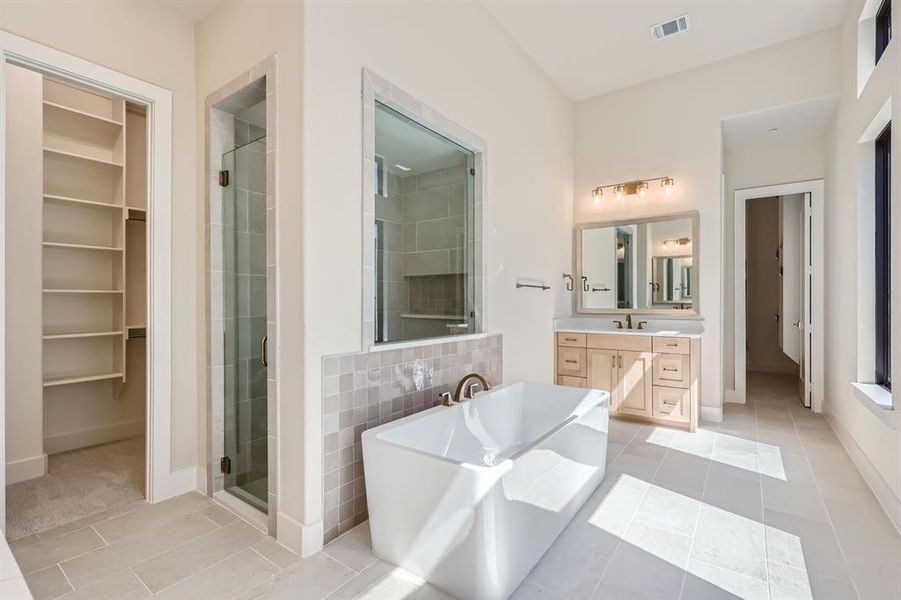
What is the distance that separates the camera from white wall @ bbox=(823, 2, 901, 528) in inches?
84.8

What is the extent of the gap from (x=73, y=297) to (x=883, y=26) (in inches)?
228

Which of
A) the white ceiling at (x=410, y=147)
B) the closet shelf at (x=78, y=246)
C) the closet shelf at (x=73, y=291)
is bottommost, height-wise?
the closet shelf at (x=73, y=291)

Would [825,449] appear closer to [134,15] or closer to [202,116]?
[202,116]

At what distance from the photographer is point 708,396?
4.00 metres

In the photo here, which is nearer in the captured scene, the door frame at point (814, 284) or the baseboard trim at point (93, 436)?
the baseboard trim at point (93, 436)

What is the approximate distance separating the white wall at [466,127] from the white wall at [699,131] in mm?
369

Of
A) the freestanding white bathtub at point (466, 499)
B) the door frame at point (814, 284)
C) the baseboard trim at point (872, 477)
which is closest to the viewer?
the freestanding white bathtub at point (466, 499)

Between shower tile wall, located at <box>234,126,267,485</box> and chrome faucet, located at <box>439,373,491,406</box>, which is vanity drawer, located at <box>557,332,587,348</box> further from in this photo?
shower tile wall, located at <box>234,126,267,485</box>

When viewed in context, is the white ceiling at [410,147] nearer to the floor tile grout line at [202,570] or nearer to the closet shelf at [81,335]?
the floor tile grout line at [202,570]

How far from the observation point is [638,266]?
4.38 meters

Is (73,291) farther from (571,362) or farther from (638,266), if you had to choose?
(638,266)

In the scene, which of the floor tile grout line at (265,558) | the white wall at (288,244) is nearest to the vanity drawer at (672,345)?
the white wall at (288,244)

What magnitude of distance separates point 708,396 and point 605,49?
3159mm

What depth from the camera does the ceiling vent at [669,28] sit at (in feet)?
10.9
